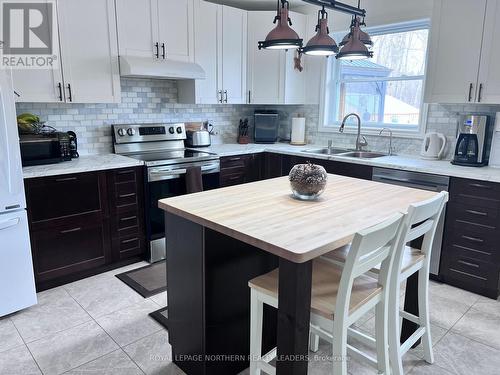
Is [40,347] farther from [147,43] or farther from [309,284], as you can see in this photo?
[147,43]

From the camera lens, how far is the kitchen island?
1.43 m

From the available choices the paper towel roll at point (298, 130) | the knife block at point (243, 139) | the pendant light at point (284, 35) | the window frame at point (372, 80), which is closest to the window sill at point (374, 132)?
the window frame at point (372, 80)

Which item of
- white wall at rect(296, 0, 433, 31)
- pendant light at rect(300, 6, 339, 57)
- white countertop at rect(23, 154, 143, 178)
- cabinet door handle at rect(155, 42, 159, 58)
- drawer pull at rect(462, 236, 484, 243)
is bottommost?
drawer pull at rect(462, 236, 484, 243)

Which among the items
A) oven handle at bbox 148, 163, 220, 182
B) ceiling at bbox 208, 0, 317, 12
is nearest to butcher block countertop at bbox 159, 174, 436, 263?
oven handle at bbox 148, 163, 220, 182

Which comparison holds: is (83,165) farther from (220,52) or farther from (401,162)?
(401,162)

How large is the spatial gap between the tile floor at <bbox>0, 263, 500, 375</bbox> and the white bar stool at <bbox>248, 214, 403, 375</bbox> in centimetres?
49

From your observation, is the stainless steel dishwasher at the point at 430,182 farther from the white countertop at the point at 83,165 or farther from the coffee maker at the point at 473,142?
the white countertop at the point at 83,165

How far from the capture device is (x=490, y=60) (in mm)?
2854

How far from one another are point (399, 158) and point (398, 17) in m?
1.38

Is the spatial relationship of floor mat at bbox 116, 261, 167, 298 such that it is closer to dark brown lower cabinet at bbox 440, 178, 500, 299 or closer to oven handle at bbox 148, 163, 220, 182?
oven handle at bbox 148, 163, 220, 182

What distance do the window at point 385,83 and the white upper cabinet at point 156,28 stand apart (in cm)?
165

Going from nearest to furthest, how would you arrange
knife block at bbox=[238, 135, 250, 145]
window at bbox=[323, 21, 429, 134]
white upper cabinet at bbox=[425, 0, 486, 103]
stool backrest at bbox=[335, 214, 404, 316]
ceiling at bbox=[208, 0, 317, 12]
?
1. stool backrest at bbox=[335, 214, 404, 316]
2. white upper cabinet at bbox=[425, 0, 486, 103]
3. window at bbox=[323, 21, 429, 134]
4. ceiling at bbox=[208, 0, 317, 12]
5. knife block at bbox=[238, 135, 250, 145]

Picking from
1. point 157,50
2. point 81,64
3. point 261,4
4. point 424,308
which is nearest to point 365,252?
point 424,308

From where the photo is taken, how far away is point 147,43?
3.43 meters
